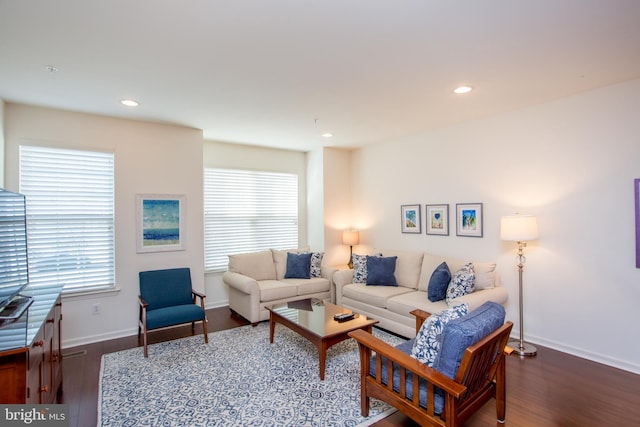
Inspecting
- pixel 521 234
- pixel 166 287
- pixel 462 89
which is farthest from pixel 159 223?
pixel 521 234

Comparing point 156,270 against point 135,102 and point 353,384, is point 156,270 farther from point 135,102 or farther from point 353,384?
point 353,384

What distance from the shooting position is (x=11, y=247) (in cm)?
243

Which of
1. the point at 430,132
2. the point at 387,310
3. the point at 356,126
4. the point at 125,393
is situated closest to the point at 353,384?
the point at 387,310

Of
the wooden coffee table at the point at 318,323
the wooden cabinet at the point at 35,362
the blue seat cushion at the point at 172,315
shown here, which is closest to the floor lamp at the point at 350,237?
the wooden coffee table at the point at 318,323

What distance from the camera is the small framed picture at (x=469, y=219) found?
4147 mm

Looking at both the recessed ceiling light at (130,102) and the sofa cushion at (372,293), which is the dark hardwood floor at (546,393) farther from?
the recessed ceiling light at (130,102)

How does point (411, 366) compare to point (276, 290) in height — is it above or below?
above

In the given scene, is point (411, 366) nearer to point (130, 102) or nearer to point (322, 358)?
point (322, 358)

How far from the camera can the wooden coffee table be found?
9.71ft

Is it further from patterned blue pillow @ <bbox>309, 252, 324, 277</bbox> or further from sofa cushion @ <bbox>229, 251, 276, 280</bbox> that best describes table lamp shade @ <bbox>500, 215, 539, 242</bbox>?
sofa cushion @ <bbox>229, 251, 276, 280</bbox>

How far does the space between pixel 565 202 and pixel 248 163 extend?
4525 millimetres

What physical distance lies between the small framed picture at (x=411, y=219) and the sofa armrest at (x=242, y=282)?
2434 mm

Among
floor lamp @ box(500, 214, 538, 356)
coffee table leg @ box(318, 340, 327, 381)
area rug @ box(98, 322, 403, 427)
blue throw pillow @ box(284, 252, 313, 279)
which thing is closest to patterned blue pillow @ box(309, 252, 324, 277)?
blue throw pillow @ box(284, 252, 313, 279)

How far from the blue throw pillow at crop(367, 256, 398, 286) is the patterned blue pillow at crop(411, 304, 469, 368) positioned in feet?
7.93
